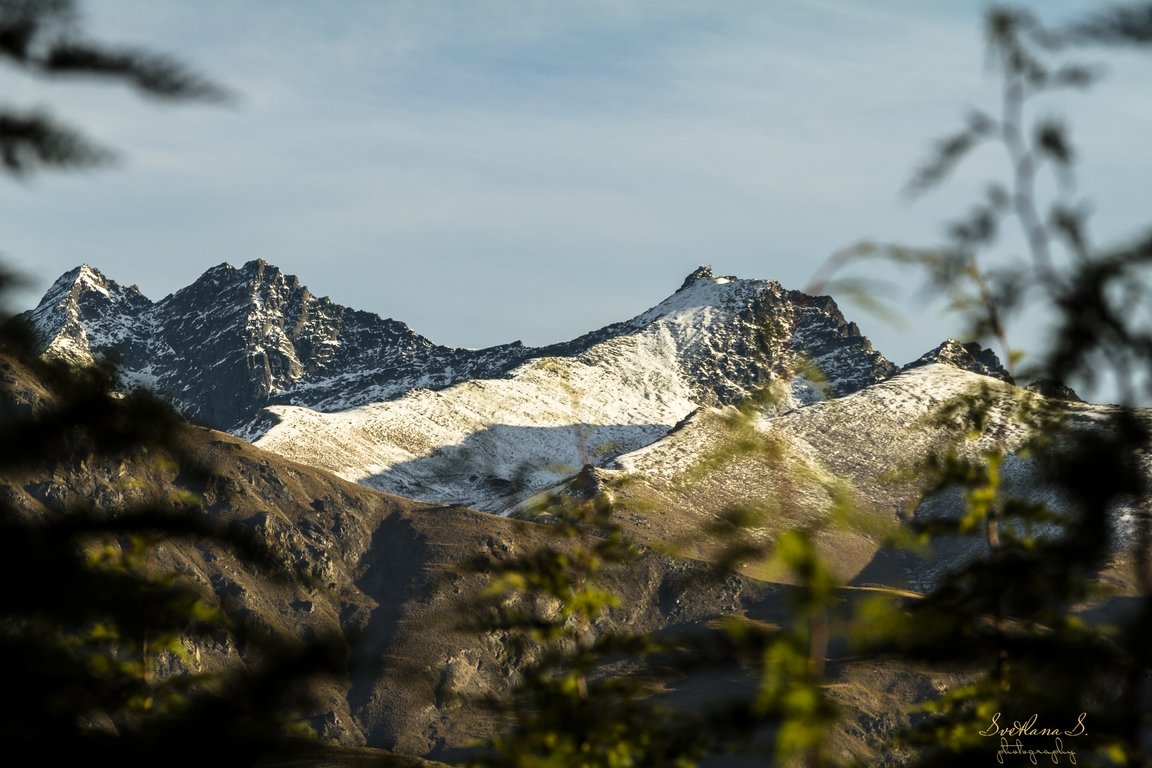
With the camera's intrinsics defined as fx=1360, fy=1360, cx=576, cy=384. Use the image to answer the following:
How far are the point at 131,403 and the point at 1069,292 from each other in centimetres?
455

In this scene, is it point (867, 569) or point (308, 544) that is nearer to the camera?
point (308, 544)

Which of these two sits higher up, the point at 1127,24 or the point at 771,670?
the point at 1127,24

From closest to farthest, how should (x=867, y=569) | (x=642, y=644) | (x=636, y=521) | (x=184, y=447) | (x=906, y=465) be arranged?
(x=184, y=447)
(x=642, y=644)
(x=906, y=465)
(x=636, y=521)
(x=867, y=569)

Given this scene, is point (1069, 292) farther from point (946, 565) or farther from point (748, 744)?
point (946, 565)

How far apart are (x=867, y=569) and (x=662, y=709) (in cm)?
16884

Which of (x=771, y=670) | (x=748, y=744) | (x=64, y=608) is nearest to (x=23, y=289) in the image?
(x=64, y=608)

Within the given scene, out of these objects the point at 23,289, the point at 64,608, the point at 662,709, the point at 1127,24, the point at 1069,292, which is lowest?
the point at 662,709

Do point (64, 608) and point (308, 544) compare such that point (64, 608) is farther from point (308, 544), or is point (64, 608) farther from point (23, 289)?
point (308, 544)

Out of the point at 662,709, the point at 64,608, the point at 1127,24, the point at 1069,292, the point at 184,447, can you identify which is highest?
the point at 1127,24

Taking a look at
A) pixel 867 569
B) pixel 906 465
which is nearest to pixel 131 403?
pixel 906 465

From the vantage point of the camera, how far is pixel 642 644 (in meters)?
7.96

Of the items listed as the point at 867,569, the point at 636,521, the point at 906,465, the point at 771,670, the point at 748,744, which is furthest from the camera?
the point at 867,569

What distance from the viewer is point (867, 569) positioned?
172 meters

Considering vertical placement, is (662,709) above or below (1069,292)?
below
